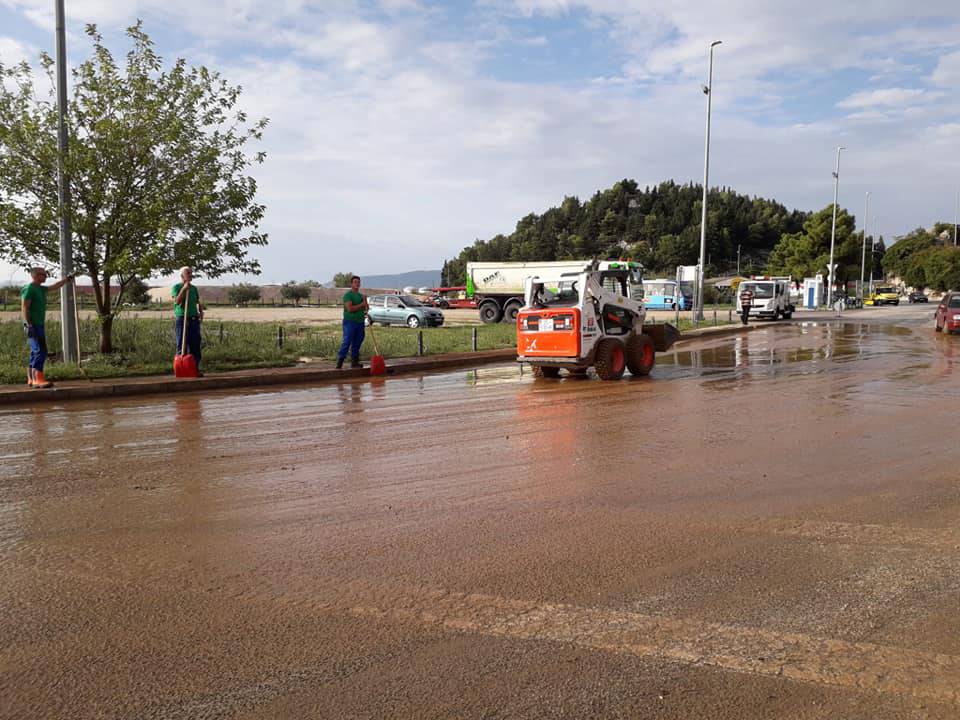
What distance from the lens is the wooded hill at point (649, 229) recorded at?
150 m

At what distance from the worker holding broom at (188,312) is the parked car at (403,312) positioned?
19.4m

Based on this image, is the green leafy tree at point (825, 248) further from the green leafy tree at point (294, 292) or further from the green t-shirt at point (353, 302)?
the green t-shirt at point (353, 302)

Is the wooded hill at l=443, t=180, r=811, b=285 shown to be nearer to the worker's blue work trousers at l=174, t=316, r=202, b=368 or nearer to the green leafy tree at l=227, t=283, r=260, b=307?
the green leafy tree at l=227, t=283, r=260, b=307

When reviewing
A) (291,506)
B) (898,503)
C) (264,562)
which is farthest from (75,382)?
(898,503)

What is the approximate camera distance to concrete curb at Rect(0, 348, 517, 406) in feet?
37.9

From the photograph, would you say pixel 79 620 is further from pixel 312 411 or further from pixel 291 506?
pixel 312 411

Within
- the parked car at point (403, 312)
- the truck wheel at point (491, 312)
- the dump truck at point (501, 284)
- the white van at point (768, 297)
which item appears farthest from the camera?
the white van at point (768, 297)

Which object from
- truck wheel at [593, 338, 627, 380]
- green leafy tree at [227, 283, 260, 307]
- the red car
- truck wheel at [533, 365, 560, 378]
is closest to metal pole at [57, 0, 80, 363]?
truck wheel at [533, 365, 560, 378]

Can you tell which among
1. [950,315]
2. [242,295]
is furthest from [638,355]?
[242,295]

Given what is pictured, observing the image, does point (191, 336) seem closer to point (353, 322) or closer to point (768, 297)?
point (353, 322)

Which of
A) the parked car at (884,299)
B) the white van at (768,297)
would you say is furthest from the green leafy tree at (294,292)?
the parked car at (884,299)

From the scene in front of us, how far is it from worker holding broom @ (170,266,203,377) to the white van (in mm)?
33491

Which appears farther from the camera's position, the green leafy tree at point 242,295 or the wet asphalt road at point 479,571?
the green leafy tree at point 242,295

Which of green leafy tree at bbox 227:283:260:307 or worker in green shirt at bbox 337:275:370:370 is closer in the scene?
worker in green shirt at bbox 337:275:370:370
